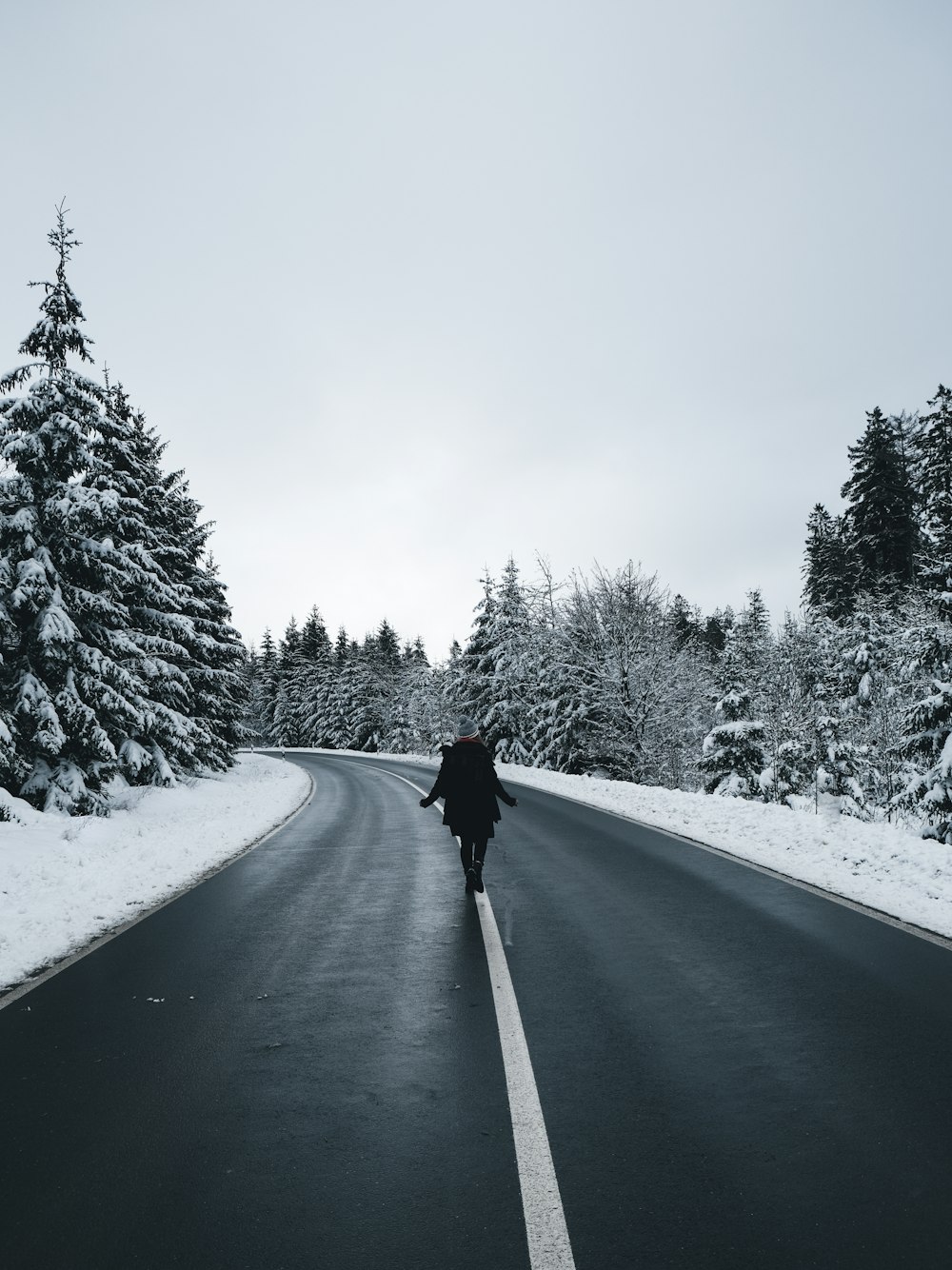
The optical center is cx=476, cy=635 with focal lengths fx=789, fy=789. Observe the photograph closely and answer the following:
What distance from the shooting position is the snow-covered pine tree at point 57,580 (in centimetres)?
1477

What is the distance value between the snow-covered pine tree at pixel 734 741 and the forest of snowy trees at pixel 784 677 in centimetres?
6

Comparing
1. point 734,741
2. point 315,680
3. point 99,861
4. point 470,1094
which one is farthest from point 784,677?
point 315,680

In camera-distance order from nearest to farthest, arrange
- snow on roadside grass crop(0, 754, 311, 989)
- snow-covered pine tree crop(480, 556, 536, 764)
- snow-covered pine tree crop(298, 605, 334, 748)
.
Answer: snow on roadside grass crop(0, 754, 311, 989)
snow-covered pine tree crop(480, 556, 536, 764)
snow-covered pine tree crop(298, 605, 334, 748)

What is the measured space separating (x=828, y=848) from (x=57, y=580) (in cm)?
1430

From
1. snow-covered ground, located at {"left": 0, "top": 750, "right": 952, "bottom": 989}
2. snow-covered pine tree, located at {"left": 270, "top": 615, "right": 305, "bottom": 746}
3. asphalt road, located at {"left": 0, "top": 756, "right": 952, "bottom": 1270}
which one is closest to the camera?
asphalt road, located at {"left": 0, "top": 756, "right": 952, "bottom": 1270}

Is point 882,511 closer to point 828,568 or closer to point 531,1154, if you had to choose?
point 828,568

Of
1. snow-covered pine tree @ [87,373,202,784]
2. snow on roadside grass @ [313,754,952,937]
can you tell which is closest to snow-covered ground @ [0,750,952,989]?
snow on roadside grass @ [313,754,952,937]

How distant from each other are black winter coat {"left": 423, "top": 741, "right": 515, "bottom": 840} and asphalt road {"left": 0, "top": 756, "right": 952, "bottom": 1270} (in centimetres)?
127

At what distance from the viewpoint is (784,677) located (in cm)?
2783

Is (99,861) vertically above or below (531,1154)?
below

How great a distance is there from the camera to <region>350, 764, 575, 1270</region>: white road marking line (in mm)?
2922

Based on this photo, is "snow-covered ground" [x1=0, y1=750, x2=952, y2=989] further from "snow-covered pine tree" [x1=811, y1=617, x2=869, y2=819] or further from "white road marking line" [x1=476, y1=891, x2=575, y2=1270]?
"snow-covered pine tree" [x1=811, y1=617, x2=869, y2=819]

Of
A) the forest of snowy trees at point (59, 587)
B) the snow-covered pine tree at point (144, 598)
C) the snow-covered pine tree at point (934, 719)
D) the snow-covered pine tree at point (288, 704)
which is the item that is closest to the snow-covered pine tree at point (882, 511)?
the snow-covered pine tree at point (934, 719)

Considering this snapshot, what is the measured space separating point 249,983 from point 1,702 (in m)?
11.3
